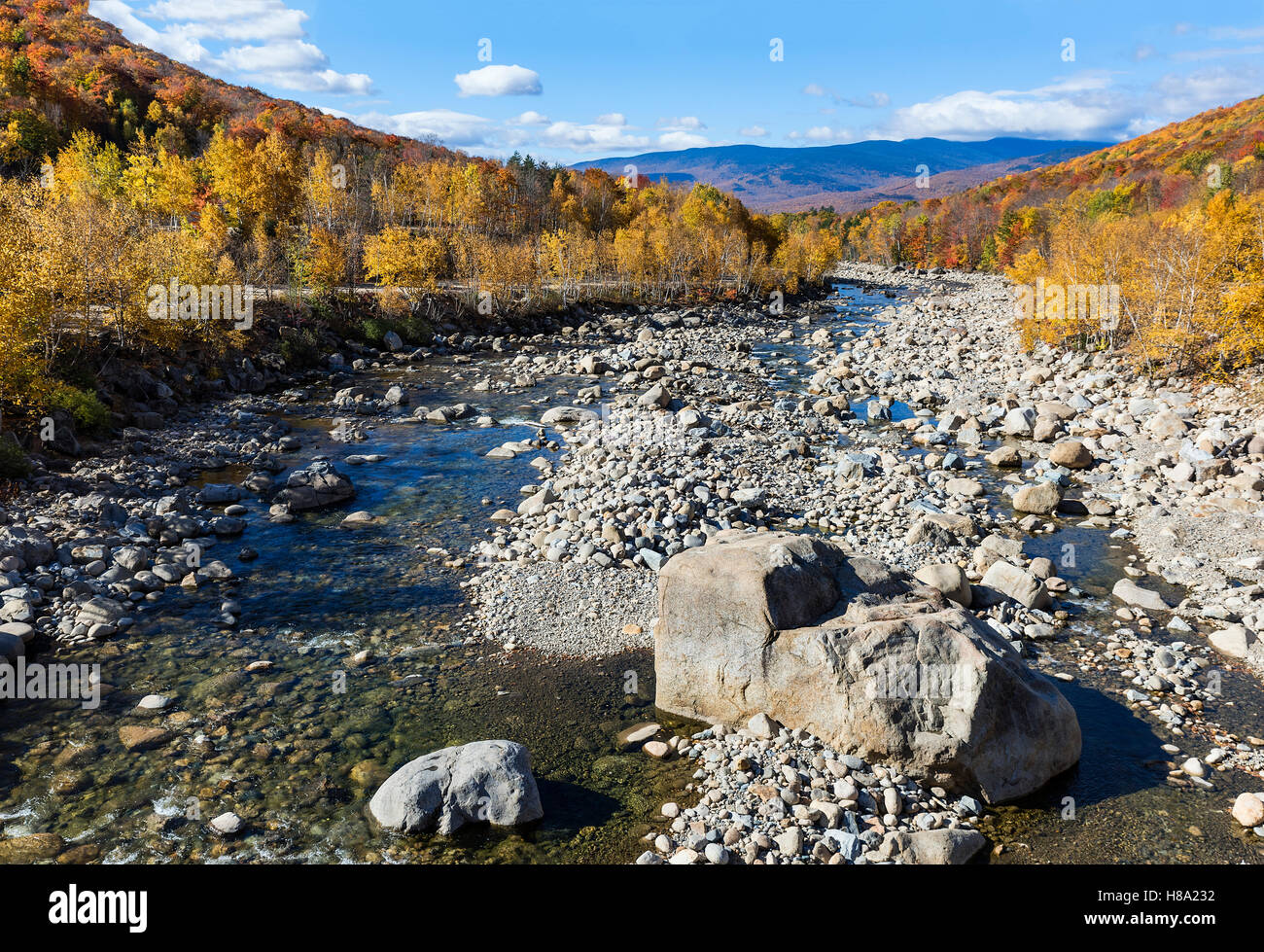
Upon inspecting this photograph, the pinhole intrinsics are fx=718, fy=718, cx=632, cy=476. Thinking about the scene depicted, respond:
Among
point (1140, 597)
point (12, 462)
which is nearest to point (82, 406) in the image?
point (12, 462)

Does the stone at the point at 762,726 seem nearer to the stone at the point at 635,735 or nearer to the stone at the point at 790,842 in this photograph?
the stone at the point at 635,735

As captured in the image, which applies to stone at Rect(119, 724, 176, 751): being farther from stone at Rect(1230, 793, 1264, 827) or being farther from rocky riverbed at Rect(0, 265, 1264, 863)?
stone at Rect(1230, 793, 1264, 827)

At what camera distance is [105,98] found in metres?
82.6

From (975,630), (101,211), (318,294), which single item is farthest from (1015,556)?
(318,294)

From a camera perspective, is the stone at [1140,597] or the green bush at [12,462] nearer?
the stone at [1140,597]

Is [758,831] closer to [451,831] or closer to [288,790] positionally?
[451,831]

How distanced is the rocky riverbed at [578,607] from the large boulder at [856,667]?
498mm

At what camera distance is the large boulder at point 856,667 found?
10.0m

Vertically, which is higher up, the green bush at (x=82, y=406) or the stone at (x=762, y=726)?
the green bush at (x=82, y=406)

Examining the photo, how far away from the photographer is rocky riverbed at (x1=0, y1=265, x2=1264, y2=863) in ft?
31.8

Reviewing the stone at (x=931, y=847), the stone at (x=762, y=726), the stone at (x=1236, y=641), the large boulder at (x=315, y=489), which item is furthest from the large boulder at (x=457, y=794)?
the large boulder at (x=315, y=489)

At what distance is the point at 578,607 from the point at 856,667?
263 inches

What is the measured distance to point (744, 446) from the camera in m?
26.7

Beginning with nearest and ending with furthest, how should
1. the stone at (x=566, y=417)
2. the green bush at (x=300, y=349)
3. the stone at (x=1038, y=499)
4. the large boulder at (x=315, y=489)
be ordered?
the stone at (x=1038, y=499)
the large boulder at (x=315, y=489)
the stone at (x=566, y=417)
the green bush at (x=300, y=349)
